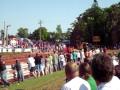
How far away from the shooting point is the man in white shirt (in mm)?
6246

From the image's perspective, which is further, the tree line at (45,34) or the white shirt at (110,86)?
the tree line at (45,34)

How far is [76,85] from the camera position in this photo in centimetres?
630

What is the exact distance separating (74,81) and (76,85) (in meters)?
0.08

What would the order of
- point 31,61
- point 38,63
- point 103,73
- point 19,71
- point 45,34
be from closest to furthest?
point 103,73 → point 19,71 → point 31,61 → point 38,63 → point 45,34

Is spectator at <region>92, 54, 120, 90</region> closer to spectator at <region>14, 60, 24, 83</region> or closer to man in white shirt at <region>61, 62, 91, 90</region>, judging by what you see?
man in white shirt at <region>61, 62, 91, 90</region>

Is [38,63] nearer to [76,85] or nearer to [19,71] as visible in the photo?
[19,71]

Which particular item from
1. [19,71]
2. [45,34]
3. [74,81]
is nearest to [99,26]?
[45,34]

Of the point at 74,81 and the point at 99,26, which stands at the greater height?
the point at 99,26

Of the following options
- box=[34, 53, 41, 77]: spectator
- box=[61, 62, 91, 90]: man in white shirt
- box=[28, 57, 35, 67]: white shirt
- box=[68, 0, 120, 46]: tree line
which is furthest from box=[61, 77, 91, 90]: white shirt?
box=[68, 0, 120, 46]: tree line

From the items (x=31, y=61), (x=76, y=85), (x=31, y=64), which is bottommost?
(x=31, y=64)

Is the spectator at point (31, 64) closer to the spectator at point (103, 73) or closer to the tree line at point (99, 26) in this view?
the spectator at point (103, 73)

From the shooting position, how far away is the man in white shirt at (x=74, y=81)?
6.25 metres

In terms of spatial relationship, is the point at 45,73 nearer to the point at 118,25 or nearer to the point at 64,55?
the point at 64,55

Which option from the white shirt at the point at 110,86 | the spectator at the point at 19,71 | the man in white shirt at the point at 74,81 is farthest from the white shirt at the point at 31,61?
the white shirt at the point at 110,86
